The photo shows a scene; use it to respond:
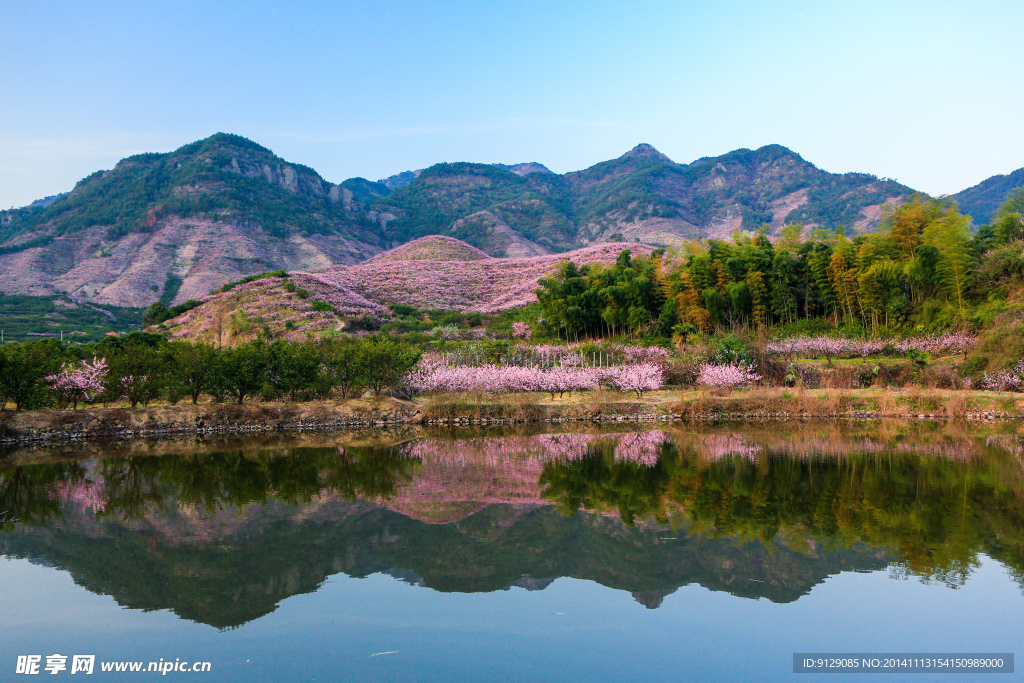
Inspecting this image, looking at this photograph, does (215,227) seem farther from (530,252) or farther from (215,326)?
(215,326)

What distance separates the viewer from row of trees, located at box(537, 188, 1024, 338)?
26.4 m

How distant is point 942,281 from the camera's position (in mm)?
26266

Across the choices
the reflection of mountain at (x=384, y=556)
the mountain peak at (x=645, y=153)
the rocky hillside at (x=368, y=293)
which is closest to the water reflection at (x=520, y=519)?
the reflection of mountain at (x=384, y=556)

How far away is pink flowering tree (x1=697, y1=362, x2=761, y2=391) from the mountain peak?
130595mm

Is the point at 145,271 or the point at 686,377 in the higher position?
the point at 145,271

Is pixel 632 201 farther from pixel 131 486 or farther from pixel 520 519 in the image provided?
pixel 520 519

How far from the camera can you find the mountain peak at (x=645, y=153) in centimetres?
14662

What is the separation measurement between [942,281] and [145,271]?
71.2 m

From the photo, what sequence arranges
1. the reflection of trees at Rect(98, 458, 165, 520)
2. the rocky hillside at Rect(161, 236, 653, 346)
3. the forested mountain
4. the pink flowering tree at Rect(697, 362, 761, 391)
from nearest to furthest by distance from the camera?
1. the reflection of trees at Rect(98, 458, 165, 520)
2. the pink flowering tree at Rect(697, 362, 761, 391)
3. the rocky hillside at Rect(161, 236, 653, 346)
4. the forested mountain

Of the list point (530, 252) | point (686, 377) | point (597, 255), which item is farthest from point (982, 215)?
point (686, 377)

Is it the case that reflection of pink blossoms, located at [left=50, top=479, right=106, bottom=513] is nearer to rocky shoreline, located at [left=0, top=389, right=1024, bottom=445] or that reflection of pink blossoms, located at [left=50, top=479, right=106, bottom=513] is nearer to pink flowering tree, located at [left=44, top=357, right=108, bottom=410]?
rocky shoreline, located at [left=0, top=389, right=1024, bottom=445]

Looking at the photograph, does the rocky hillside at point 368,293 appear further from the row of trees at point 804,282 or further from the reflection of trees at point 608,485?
the reflection of trees at point 608,485

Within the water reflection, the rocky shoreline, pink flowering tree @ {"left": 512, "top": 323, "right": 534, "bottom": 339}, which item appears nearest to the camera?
the water reflection

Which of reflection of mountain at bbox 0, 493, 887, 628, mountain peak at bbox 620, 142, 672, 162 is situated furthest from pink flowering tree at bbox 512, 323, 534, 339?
mountain peak at bbox 620, 142, 672, 162
